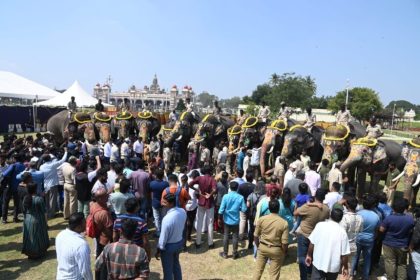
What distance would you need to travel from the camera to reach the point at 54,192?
27.4 ft

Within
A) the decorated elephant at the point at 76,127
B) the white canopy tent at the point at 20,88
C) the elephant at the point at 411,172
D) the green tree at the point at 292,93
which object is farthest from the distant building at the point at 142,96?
the elephant at the point at 411,172

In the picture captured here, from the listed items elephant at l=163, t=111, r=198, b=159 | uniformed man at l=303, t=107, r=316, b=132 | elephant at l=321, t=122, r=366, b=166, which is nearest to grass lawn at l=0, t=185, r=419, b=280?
elephant at l=321, t=122, r=366, b=166

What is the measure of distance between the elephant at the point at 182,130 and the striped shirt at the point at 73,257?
33.1 feet

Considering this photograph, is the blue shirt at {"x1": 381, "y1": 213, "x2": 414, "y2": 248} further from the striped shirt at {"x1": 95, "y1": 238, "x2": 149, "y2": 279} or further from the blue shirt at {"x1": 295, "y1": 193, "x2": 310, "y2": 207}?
the striped shirt at {"x1": 95, "y1": 238, "x2": 149, "y2": 279}

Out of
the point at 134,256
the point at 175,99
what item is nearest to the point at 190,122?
the point at 134,256

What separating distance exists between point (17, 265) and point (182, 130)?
29.7 ft

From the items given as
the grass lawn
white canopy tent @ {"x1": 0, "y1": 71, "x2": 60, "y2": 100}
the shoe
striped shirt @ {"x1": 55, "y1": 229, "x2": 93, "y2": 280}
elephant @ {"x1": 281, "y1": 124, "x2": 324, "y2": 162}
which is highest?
white canopy tent @ {"x1": 0, "y1": 71, "x2": 60, "y2": 100}

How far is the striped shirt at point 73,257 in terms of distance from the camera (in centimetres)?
376

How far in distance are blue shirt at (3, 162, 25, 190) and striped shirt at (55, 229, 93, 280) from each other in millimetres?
4786

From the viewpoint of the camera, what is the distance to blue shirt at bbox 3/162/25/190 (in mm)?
7543

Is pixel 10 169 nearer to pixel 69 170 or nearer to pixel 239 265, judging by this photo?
pixel 69 170

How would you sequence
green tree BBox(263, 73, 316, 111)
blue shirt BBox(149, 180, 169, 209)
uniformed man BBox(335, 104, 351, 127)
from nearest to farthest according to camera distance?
blue shirt BBox(149, 180, 169, 209) → uniformed man BBox(335, 104, 351, 127) → green tree BBox(263, 73, 316, 111)

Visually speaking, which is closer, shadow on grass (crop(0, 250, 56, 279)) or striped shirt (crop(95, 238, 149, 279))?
striped shirt (crop(95, 238, 149, 279))

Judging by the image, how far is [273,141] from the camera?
12.0m
